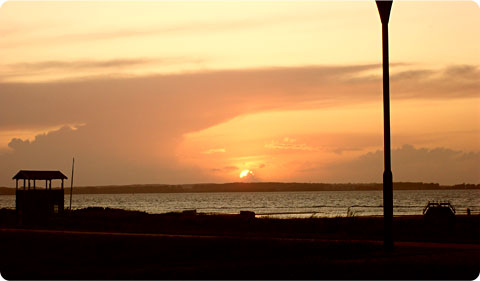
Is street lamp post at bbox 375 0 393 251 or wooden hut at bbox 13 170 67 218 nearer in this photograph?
street lamp post at bbox 375 0 393 251

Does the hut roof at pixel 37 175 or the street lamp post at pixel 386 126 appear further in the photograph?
the hut roof at pixel 37 175

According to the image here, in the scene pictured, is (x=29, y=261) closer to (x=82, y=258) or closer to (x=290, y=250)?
(x=82, y=258)

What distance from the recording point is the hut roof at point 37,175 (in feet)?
190

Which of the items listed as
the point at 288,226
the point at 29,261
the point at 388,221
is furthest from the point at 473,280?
the point at 288,226

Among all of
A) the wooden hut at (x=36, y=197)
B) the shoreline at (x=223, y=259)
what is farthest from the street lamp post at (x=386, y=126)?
the wooden hut at (x=36, y=197)

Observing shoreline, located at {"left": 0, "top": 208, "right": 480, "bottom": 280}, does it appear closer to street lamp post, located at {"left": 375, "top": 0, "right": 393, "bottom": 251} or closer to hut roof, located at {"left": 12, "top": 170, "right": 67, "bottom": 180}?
street lamp post, located at {"left": 375, "top": 0, "right": 393, "bottom": 251}

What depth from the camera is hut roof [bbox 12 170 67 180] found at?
190 feet

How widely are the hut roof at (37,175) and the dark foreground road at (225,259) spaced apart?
27946 millimetres

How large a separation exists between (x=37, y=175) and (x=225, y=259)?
134 ft

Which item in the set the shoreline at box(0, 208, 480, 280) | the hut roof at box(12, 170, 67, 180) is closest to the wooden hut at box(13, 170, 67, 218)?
the hut roof at box(12, 170, 67, 180)

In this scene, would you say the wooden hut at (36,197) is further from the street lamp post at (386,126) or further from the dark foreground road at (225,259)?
the street lamp post at (386,126)

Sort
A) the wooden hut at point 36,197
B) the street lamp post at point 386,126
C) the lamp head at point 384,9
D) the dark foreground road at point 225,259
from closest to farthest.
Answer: the dark foreground road at point 225,259 < the street lamp post at point 386,126 < the lamp head at point 384,9 < the wooden hut at point 36,197

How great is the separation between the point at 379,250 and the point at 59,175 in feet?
142

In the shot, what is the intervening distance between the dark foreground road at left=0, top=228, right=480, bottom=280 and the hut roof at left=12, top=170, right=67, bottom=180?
27.9 meters
